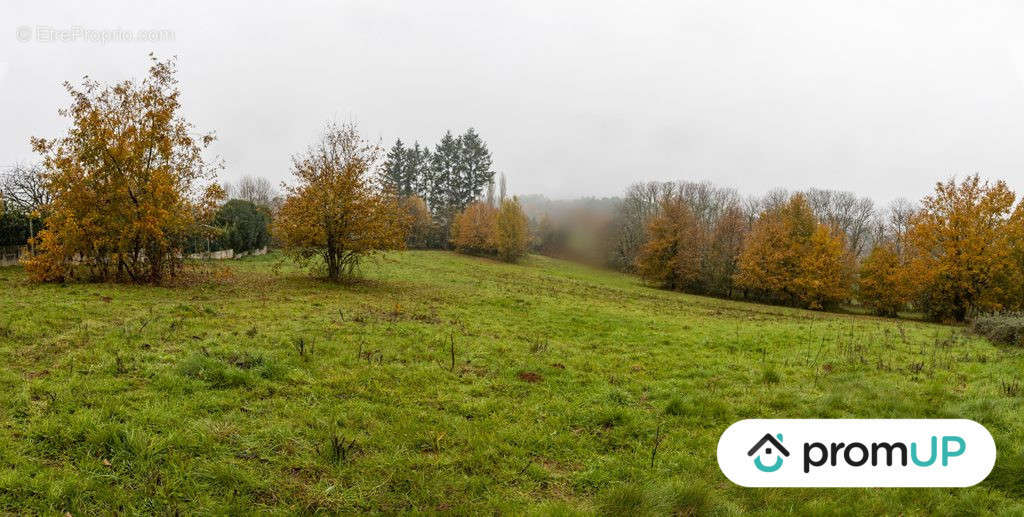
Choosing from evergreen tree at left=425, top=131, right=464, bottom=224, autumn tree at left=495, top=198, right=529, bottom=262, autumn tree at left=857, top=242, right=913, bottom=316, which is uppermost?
evergreen tree at left=425, top=131, right=464, bottom=224

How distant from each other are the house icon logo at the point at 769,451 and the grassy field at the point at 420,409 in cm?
40

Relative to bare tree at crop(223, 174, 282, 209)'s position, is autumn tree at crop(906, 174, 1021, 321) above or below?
below

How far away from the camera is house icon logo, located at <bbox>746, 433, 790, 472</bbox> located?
196 inches

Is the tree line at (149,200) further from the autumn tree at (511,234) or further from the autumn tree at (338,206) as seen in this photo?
the autumn tree at (511,234)

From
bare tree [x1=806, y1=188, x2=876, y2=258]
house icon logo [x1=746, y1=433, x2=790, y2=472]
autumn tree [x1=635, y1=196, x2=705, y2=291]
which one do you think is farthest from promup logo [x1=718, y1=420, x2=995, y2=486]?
bare tree [x1=806, y1=188, x2=876, y2=258]

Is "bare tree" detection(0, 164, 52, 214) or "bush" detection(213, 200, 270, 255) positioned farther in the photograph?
"bush" detection(213, 200, 270, 255)

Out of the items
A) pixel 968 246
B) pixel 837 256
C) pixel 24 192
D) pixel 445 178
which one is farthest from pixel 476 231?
pixel 968 246

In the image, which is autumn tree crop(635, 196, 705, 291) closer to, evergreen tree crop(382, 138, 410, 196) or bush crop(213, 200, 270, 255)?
bush crop(213, 200, 270, 255)

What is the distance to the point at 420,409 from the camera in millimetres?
6246

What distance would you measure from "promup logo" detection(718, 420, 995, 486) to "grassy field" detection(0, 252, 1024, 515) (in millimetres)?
172

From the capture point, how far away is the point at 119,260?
17078mm

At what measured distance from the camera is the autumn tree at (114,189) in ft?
54.1

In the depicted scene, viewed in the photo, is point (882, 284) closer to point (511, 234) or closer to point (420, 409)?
point (511, 234)

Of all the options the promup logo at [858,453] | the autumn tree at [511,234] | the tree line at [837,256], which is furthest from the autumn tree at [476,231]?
the promup logo at [858,453]
